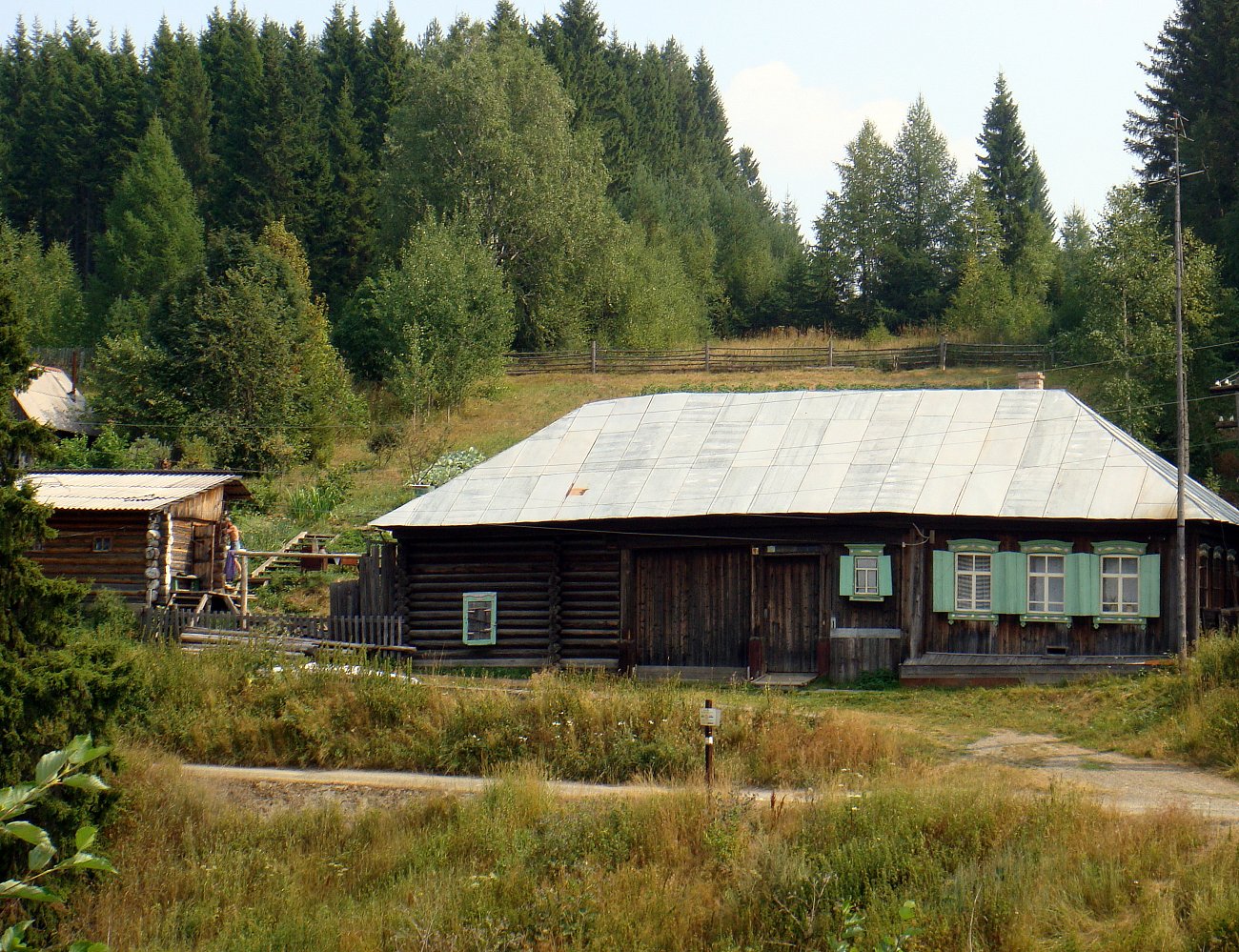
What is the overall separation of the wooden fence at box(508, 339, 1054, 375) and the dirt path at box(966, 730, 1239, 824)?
33117 mm

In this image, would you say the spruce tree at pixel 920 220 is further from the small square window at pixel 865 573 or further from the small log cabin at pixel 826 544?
the small square window at pixel 865 573

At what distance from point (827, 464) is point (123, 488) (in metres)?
15.1

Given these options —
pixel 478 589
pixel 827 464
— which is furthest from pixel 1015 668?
pixel 478 589

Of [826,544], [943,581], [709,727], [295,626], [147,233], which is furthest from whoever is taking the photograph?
[147,233]

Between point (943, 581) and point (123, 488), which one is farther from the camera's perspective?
point (123, 488)

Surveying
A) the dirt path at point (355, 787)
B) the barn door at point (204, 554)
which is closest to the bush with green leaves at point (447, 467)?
the barn door at point (204, 554)

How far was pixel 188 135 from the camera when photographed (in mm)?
73500

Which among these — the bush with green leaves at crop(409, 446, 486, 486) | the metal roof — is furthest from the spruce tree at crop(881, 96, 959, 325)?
the metal roof

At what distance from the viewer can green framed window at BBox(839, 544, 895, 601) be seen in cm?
2289

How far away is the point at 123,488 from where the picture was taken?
96.1ft

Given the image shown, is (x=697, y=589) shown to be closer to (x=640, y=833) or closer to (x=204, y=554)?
(x=640, y=833)

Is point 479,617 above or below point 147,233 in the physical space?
below

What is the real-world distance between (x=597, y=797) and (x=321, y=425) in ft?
95.8

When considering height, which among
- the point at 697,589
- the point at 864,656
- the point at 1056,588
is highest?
the point at 1056,588
